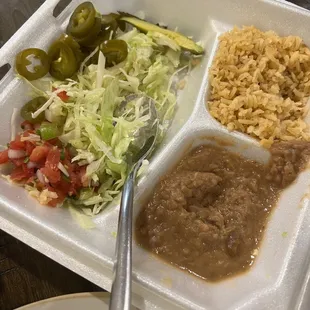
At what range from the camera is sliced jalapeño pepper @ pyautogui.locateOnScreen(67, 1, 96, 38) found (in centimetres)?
208

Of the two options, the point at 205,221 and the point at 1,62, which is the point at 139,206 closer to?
the point at 205,221

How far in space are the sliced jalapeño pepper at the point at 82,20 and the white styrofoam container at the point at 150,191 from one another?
Result: 3.9 inches

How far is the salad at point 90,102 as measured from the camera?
6.23 ft

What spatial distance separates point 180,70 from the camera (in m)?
2.33

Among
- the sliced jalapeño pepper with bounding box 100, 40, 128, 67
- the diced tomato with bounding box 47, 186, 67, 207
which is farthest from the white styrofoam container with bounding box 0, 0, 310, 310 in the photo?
the sliced jalapeño pepper with bounding box 100, 40, 128, 67

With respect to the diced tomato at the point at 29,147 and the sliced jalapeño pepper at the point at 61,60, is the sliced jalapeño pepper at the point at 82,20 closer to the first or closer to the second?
the sliced jalapeño pepper at the point at 61,60

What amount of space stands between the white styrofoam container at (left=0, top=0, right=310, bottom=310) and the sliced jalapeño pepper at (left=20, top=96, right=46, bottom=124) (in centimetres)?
5

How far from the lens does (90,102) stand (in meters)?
2.06

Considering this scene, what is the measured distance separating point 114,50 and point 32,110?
18.5 inches

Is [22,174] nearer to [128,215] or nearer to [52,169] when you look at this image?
[52,169]

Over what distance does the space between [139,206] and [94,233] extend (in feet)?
0.70

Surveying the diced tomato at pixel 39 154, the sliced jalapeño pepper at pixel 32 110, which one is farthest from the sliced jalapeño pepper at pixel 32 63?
the diced tomato at pixel 39 154

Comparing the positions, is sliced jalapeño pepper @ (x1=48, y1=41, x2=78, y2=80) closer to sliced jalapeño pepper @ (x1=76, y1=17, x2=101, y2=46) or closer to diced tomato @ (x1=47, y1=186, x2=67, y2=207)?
sliced jalapeño pepper @ (x1=76, y1=17, x2=101, y2=46)

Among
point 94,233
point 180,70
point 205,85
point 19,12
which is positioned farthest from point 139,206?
point 19,12
